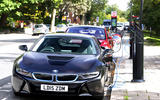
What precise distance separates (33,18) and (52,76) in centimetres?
5945

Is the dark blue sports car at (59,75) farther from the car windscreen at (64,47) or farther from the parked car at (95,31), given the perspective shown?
the parked car at (95,31)

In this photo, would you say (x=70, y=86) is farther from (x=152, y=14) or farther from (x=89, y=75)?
(x=152, y=14)

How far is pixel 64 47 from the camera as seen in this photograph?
25.0 ft

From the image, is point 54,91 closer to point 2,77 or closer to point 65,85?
point 65,85

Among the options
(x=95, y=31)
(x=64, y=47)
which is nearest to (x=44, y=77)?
(x=64, y=47)

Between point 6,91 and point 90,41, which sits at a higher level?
point 90,41

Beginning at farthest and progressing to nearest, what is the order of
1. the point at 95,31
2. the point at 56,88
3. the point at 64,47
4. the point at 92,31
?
1. the point at 92,31
2. the point at 95,31
3. the point at 64,47
4. the point at 56,88

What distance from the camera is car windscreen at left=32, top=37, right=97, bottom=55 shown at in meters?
6.89

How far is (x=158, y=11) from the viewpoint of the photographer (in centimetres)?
3195

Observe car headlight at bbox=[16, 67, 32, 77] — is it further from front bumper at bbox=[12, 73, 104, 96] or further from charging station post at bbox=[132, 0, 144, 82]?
charging station post at bbox=[132, 0, 144, 82]

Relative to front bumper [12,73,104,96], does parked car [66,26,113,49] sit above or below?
above

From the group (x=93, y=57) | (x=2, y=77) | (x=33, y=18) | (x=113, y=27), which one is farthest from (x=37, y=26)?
(x=93, y=57)

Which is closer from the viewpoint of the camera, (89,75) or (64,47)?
(89,75)

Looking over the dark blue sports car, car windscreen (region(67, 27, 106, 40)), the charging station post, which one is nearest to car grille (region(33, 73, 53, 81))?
the dark blue sports car
